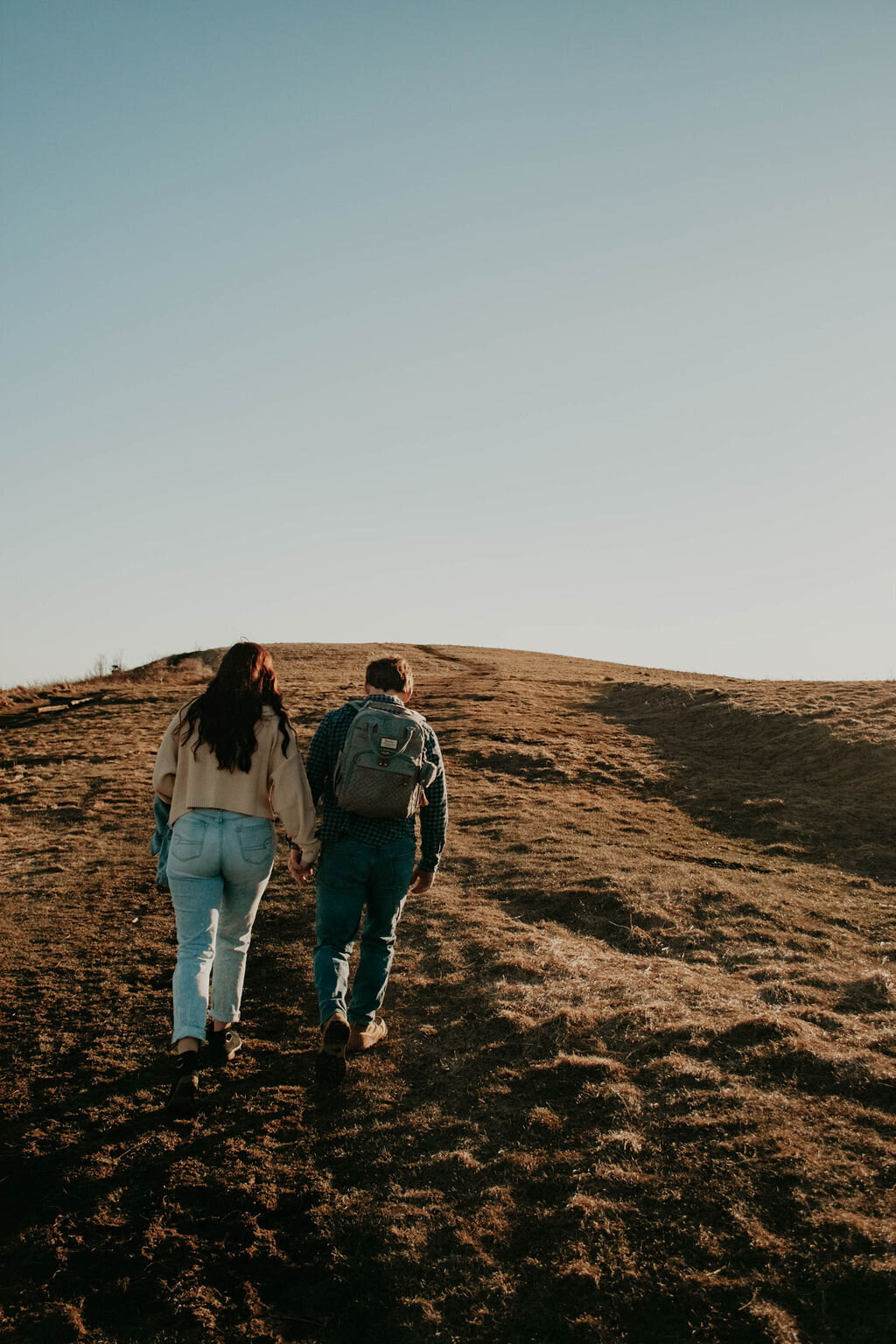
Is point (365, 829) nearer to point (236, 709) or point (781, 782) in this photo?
point (236, 709)

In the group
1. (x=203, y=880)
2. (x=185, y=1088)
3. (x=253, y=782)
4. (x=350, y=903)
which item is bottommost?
(x=185, y=1088)

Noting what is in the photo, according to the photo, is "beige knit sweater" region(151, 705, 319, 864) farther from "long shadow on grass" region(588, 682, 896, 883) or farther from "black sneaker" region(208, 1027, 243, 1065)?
"long shadow on grass" region(588, 682, 896, 883)

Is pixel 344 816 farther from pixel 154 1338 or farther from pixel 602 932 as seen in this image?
pixel 602 932

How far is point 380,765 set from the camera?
5051mm

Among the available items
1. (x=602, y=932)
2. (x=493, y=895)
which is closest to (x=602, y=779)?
(x=493, y=895)

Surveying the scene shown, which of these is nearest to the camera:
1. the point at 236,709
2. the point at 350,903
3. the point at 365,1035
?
the point at 236,709

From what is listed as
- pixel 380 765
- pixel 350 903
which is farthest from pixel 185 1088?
pixel 380 765

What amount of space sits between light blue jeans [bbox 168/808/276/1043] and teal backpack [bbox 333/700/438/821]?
1.82ft

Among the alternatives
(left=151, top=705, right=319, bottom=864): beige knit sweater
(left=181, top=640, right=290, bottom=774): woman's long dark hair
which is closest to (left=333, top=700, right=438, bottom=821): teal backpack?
(left=151, top=705, right=319, bottom=864): beige knit sweater

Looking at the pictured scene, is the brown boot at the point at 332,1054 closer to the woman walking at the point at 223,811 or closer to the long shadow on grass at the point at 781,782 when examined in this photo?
the woman walking at the point at 223,811

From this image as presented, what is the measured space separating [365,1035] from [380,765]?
1.99m

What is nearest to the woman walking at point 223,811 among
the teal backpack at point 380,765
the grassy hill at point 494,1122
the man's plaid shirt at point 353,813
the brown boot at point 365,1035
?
the man's plaid shirt at point 353,813

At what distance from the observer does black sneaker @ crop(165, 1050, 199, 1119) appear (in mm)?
4621

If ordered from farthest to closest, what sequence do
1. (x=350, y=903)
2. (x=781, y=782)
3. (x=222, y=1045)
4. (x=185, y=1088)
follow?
(x=781, y=782) < (x=222, y=1045) < (x=350, y=903) < (x=185, y=1088)
